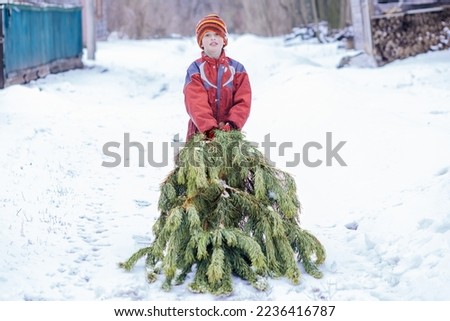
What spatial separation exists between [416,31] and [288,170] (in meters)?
9.82

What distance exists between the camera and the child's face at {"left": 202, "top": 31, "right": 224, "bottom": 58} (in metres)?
5.28

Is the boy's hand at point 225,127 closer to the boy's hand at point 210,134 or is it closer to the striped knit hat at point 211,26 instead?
the boy's hand at point 210,134

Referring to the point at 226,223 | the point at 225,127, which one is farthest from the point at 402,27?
the point at 226,223

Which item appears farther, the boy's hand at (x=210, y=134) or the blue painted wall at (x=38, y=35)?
the blue painted wall at (x=38, y=35)

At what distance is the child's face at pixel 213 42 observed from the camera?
5277 millimetres

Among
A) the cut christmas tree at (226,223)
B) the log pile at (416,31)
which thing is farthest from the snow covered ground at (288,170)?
the log pile at (416,31)

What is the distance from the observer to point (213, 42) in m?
5.28

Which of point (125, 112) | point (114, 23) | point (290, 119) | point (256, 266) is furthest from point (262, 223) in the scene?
point (114, 23)

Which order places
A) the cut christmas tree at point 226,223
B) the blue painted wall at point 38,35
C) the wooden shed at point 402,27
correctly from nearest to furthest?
the cut christmas tree at point 226,223 → the blue painted wall at point 38,35 → the wooden shed at point 402,27

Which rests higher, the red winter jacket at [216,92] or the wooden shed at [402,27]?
the wooden shed at [402,27]

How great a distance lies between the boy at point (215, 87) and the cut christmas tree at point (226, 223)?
240 millimetres

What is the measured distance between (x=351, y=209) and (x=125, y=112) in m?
7.36

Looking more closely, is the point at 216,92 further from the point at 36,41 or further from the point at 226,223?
the point at 36,41

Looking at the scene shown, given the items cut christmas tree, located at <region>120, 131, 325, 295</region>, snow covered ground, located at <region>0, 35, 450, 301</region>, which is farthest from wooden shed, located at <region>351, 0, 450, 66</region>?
cut christmas tree, located at <region>120, 131, 325, 295</region>
